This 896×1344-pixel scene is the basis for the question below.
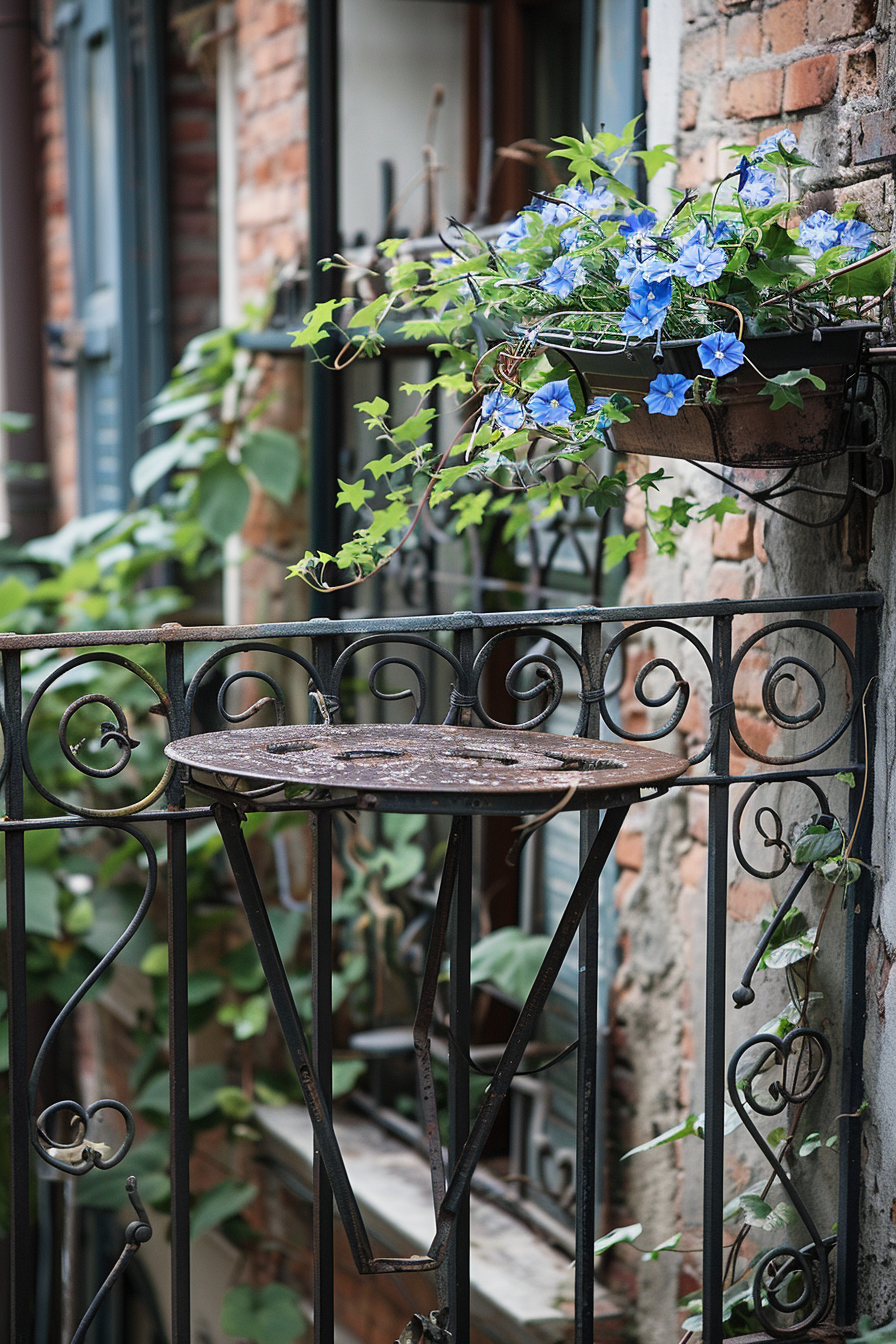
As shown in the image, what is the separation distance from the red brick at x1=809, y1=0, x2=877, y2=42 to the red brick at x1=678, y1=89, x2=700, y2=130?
0.34 metres

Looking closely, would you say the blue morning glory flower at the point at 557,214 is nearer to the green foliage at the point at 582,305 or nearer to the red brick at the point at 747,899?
the green foliage at the point at 582,305

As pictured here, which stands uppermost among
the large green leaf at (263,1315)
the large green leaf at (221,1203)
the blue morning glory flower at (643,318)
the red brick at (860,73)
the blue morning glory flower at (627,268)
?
the red brick at (860,73)

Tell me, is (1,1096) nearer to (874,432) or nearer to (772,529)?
(772,529)

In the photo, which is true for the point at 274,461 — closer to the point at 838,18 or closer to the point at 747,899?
the point at 747,899

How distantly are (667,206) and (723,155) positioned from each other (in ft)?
0.61

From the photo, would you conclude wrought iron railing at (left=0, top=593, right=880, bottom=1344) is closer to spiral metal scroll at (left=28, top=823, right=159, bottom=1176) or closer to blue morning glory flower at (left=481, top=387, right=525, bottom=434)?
spiral metal scroll at (left=28, top=823, right=159, bottom=1176)

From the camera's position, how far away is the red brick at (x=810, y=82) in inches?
72.5

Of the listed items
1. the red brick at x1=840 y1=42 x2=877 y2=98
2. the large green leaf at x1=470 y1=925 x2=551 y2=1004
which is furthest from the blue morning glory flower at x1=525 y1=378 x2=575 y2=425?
the large green leaf at x1=470 y1=925 x2=551 y2=1004

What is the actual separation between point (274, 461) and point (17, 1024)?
233 cm

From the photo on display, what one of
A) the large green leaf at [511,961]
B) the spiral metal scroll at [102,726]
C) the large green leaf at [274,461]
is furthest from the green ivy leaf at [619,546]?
the large green leaf at [274,461]

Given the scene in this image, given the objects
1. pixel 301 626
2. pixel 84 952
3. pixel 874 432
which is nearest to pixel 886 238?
pixel 874 432

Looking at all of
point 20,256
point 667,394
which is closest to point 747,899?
point 667,394

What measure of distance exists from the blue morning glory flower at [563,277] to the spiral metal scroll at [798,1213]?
3.00ft

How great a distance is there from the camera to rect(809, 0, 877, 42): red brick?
178 cm
